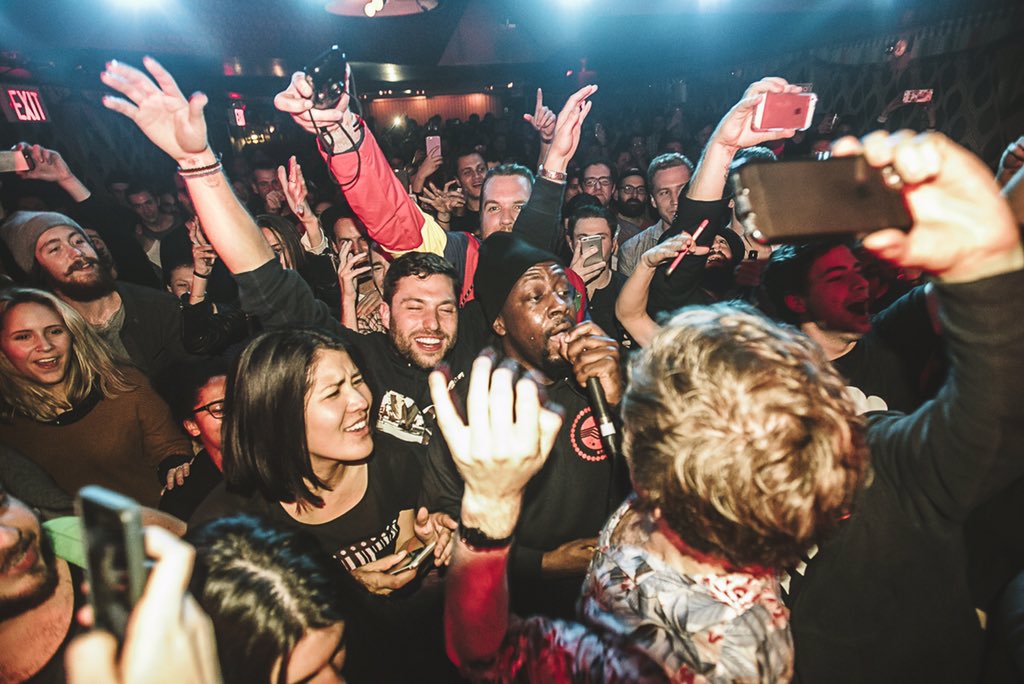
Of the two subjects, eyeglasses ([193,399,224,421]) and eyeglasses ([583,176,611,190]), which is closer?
eyeglasses ([193,399,224,421])

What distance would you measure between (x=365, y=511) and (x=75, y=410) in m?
1.47

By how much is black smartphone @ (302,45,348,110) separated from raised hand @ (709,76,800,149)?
1.52 meters

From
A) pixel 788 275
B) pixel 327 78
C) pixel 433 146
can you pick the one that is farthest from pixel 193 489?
pixel 433 146

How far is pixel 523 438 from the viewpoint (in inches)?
35.8

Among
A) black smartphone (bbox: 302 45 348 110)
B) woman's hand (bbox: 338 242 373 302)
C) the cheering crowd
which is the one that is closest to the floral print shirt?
the cheering crowd

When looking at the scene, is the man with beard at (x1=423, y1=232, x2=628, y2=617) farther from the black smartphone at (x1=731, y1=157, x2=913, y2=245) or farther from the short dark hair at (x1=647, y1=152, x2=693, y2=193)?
the short dark hair at (x1=647, y1=152, x2=693, y2=193)

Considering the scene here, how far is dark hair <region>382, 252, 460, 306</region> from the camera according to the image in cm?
237

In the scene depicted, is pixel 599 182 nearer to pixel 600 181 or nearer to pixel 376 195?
pixel 600 181

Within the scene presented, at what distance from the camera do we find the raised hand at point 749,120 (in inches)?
75.2

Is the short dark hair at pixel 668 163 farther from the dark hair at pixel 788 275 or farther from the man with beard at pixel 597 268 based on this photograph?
the dark hair at pixel 788 275

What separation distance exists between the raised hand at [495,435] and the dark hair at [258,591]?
40 cm

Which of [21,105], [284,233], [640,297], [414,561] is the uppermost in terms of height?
[21,105]

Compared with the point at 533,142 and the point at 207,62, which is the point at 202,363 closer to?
the point at 533,142

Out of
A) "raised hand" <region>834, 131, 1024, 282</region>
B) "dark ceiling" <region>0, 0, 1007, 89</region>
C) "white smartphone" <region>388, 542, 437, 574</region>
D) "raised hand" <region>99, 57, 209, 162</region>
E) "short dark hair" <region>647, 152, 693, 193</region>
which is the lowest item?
"white smartphone" <region>388, 542, 437, 574</region>
